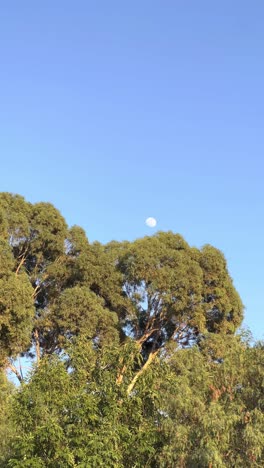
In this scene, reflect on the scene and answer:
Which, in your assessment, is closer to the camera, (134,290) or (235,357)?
(235,357)

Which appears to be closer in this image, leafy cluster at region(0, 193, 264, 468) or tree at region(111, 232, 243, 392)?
leafy cluster at region(0, 193, 264, 468)

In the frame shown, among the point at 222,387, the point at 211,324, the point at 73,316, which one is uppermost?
the point at 211,324

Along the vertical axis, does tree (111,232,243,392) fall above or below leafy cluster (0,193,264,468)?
above

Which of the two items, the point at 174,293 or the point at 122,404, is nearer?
the point at 122,404

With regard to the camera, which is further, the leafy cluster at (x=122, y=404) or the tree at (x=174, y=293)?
the tree at (x=174, y=293)

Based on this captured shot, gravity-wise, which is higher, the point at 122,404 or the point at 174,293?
the point at 174,293

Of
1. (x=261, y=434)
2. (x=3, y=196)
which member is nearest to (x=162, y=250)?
(x=3, y=196)

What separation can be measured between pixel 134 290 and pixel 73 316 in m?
4.40

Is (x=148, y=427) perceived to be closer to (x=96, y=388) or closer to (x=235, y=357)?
(x=96, y=388)

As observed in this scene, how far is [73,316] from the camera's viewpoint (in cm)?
2875

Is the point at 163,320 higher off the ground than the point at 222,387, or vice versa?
the point at 163,320

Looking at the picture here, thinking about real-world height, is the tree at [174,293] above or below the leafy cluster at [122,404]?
above

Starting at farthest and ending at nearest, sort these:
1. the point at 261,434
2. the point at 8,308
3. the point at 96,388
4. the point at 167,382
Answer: the point at 8,308 < the point at 167,382 < the point at 96,388 < the point at 261,434

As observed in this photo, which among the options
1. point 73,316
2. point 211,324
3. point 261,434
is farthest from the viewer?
point 211,324
